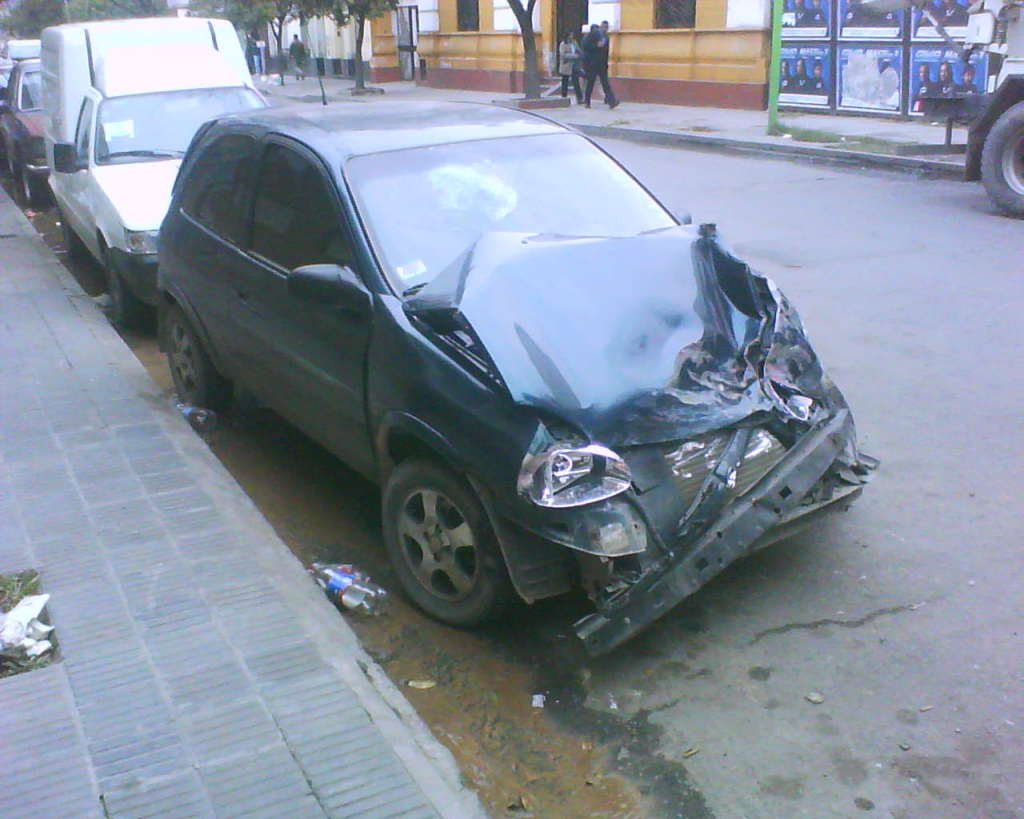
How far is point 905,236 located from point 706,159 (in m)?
6.96

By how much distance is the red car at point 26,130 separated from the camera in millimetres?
14157

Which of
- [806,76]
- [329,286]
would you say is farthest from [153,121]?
[806,76]

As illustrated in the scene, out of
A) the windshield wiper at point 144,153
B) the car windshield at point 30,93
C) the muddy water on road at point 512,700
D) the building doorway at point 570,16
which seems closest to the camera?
the muddy water on road at point 512,700

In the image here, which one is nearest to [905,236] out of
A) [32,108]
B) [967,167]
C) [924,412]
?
[967,167]

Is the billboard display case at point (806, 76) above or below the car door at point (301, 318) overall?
above

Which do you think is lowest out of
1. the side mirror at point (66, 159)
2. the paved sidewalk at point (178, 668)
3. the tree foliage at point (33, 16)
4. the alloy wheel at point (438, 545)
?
the paved sidewalk at point (178, 668)

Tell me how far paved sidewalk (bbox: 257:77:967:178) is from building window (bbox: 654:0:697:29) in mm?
1712

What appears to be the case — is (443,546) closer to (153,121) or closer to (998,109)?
(153,121)

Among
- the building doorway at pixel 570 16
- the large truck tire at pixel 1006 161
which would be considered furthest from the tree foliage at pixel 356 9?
the large truck tire at pixel 1006 161

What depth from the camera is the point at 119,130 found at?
31.2ft

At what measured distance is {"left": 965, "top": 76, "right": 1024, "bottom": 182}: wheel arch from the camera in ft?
38.5

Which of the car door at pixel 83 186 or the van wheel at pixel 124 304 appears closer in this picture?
the van wheel at pixel 124 304

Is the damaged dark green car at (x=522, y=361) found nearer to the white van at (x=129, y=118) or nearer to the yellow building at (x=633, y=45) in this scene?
the white van at (x=129, y=118)

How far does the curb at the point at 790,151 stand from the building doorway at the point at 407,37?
626 inches
